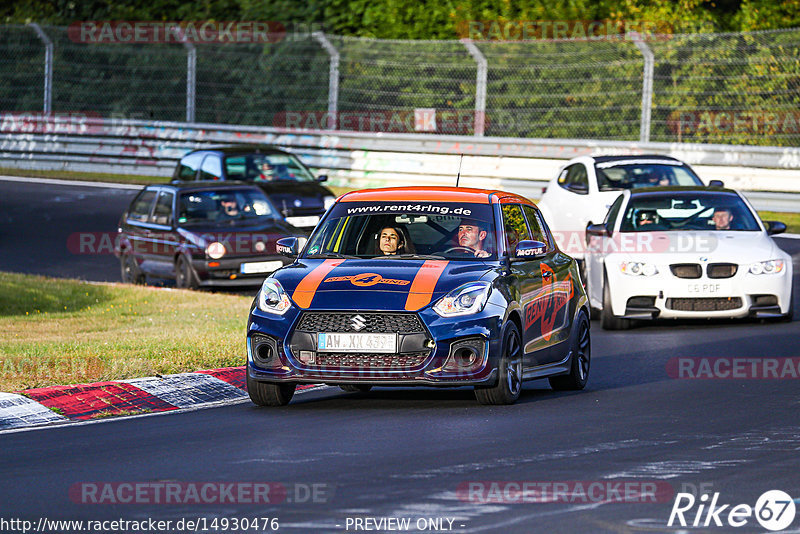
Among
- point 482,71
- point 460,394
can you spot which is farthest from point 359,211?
point 482,71

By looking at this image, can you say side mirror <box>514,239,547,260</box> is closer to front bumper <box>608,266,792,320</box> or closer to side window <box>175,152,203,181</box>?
front bumper <box>608,266,792,320</box>

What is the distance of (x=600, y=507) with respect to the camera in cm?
765

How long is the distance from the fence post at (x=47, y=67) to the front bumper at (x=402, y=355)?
27.4 m

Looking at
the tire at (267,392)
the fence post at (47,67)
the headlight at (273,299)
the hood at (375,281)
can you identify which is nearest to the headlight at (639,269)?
the hood at (375,281)

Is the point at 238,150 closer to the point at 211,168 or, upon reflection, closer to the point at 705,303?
the point at 211,168

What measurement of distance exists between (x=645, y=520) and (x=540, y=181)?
22.6m

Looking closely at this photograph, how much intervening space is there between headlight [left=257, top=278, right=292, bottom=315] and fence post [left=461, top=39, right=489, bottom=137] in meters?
19.8

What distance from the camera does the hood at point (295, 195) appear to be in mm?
25688

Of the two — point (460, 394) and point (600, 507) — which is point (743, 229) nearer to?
point (460, 394)

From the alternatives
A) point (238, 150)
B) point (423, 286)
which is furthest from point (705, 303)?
point (238, 150)

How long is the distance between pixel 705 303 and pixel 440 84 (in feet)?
50.4

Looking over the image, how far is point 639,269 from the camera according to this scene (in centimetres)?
1689

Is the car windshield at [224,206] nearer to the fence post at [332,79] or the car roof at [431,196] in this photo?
the car roof at [431,196]

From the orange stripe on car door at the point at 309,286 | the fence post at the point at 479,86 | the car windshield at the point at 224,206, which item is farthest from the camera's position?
the fence post at the point at 479,86
